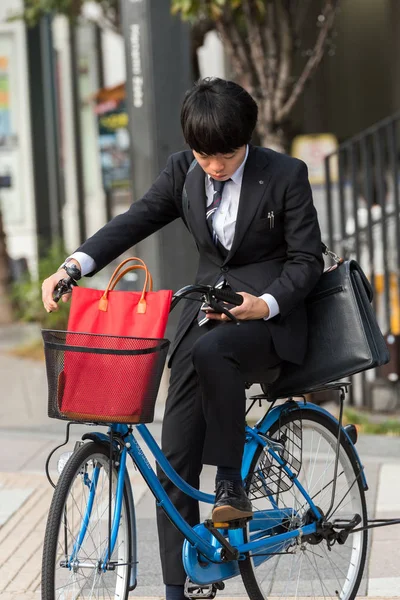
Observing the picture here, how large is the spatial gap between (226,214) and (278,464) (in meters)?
0.87

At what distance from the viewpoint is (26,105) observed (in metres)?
15.6

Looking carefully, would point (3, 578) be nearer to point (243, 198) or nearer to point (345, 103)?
point (243, 198)

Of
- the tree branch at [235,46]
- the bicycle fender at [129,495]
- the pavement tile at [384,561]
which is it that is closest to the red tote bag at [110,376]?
the bicycle fender at [129,495]

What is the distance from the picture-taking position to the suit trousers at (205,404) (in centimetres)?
336

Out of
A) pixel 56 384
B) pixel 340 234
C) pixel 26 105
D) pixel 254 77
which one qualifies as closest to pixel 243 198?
pixel 56 384

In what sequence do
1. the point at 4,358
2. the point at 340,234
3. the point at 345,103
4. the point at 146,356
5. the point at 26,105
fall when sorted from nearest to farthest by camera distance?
the point at 146,356 < the point at 340,234 < the point at 4,358 < the point at 26,105 < the point at 345,103

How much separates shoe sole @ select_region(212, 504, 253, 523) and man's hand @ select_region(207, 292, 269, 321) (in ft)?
1.88

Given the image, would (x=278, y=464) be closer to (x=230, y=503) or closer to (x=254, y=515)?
(x=254, y=515)

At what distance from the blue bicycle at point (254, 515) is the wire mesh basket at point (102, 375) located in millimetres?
21

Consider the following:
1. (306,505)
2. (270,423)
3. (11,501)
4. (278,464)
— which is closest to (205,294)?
(270,423)

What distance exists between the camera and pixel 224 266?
3.58 meters

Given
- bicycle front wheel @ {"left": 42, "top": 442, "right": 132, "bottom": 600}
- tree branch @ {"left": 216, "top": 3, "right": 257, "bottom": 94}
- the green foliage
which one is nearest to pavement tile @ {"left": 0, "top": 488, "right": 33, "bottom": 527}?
bicycle front wheel @ {"left": 42, "top": 442, "right": 132, "bottom": 600}

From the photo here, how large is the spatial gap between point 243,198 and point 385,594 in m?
1.64

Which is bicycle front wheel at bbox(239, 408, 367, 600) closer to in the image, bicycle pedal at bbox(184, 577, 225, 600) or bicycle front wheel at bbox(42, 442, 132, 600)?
bicycle pedal at bbox(184, 577, 225, 600)
